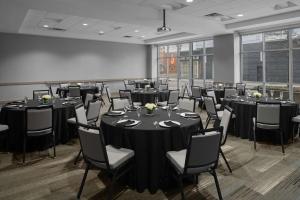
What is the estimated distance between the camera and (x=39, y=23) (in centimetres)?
926

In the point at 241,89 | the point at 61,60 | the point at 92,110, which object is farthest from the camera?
the point at 61,60

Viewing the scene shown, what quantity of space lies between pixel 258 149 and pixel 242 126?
78 centimetres

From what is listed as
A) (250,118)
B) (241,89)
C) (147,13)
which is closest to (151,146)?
(250,118)

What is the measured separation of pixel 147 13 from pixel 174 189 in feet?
18.2

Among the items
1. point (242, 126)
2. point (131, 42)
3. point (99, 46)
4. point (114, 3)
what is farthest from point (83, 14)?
point (131, 42)

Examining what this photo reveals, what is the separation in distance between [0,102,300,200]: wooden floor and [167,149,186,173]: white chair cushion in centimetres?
50

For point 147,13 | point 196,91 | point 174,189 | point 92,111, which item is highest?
point 147,13

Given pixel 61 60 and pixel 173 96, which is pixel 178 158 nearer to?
pixel 173 96

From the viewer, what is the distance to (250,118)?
16.8 feet

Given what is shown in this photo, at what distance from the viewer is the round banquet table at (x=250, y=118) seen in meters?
4.81

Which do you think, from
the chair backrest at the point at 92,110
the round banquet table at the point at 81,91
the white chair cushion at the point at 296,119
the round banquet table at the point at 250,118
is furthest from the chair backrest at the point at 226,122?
the round banquet table at the point at 81,91

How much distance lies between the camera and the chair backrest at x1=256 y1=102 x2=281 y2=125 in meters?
4.39

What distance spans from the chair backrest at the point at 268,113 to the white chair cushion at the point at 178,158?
2327 millimetres

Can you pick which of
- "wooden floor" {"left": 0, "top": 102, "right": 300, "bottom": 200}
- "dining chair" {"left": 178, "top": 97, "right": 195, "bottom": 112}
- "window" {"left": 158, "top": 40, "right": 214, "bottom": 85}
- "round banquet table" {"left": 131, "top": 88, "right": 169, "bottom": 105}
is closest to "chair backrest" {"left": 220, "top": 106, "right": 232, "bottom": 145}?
"wooden floor" {"left": 0, "top": 102, "right": 300, "bottom": 200}
